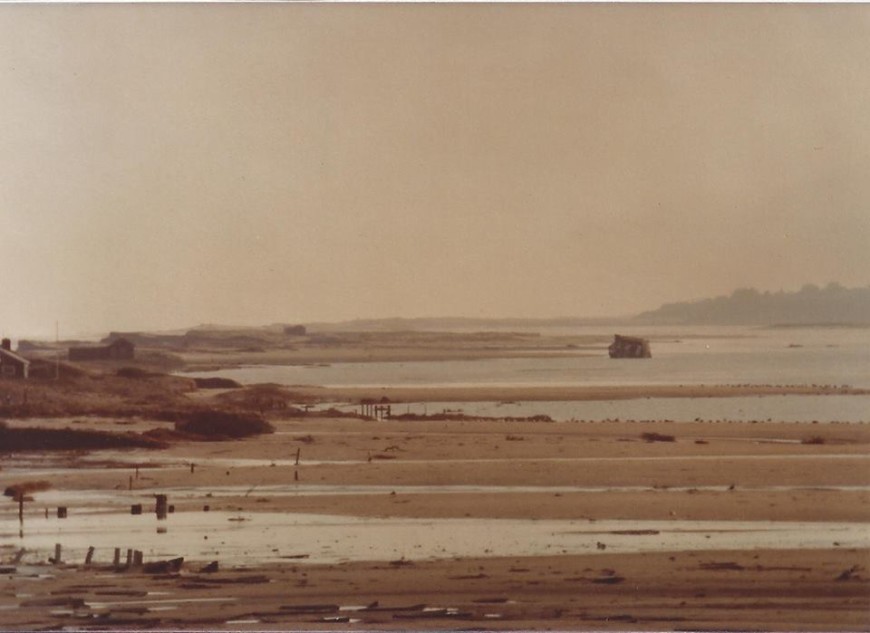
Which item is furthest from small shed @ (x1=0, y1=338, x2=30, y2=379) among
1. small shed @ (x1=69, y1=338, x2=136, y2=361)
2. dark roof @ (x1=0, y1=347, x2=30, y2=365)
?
small shed @ (x1=69, y1=338, x2=136, y2=361)

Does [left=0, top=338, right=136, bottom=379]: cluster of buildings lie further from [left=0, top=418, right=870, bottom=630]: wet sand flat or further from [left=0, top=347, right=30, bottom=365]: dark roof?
[left=0, top=418, right=870, bottom=630]: wet sand flat

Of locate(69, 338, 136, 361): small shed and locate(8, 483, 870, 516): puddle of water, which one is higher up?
locate(69, 338, 136, 361): small shed

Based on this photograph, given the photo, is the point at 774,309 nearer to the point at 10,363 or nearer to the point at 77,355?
the point at 77,355

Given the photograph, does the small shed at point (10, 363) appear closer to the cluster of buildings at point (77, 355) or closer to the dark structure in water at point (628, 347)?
the cluster of buildings at point (77, 355)

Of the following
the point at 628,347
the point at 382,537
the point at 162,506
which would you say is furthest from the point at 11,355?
the point at 628,347

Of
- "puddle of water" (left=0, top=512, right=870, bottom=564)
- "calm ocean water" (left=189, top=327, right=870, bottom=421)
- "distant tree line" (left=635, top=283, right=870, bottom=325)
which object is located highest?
"distant tree line" (left=635, top=283, right=870, bottom=325)

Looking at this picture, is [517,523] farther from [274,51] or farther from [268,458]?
[274,51]
